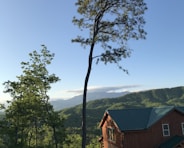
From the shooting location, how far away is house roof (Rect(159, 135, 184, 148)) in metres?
31.4

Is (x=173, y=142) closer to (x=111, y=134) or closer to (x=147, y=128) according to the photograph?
(x=147, y=128)

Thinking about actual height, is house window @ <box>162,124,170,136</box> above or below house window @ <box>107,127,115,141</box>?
above

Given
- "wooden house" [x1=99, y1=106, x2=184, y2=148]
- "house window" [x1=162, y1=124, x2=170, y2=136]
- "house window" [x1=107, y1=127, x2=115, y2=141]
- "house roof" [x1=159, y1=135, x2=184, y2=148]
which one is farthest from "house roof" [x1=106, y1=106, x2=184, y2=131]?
"house roof" [x1=159, y1=135, x2=184, y2=148]

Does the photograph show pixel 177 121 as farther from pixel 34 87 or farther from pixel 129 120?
pixel 34 87

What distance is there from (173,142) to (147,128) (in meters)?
3.44

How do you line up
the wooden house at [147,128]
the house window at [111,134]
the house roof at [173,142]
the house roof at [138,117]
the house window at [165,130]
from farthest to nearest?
the house window at [111,134] → the house window at [165,130] → the house roof at [138,117] → the wooden house at [147,128] → the house roof at [173,142]

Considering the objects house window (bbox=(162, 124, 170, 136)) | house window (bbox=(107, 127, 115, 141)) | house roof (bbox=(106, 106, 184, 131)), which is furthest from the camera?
Answer: house window (bbox=(107, 127, 115, 141))

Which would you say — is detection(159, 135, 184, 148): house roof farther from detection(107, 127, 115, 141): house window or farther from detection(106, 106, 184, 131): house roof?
detection(107, 127, 115, 141): house window

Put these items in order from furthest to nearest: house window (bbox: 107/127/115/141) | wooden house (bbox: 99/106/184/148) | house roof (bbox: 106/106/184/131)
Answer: house window (bbox: 107/127/115/141)
house roof (bbox: 106/106/184/131)
wooden house (bbox: 99/106/184/148)

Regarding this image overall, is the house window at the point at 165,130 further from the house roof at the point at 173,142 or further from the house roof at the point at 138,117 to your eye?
the house roof at the point at 138,117

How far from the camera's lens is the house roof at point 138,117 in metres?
33.7

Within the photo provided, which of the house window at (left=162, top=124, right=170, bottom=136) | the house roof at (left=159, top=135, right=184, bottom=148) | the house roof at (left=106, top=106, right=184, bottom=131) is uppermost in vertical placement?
the house roof at (left=106, top=106, right=184, bottom=131)

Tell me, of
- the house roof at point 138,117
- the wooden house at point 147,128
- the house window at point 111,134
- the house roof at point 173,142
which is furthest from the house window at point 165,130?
the house window at point 111,134

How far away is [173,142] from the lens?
32062 millimetres
